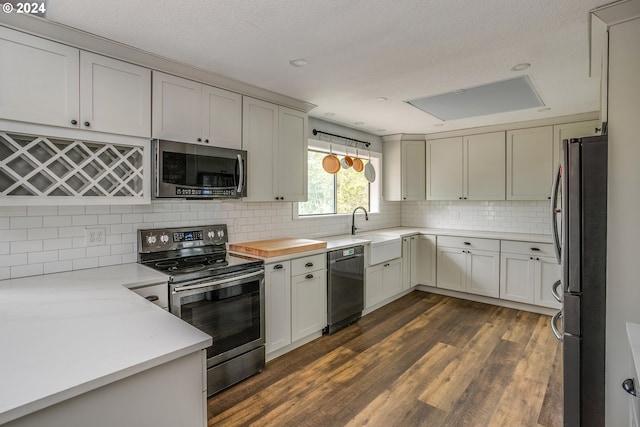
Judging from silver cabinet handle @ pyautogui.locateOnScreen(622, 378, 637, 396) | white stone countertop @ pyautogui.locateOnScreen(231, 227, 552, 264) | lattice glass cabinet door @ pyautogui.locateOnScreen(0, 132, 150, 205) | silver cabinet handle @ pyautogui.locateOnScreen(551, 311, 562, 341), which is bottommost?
silver cabinet handle @ pyautogui.locateOnScreen(551, 311, 562, 341)

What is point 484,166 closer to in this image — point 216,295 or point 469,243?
point 469,243

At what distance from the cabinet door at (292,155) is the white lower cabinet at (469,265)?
229cm

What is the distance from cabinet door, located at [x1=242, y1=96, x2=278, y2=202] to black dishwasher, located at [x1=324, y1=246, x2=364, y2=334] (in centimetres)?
90

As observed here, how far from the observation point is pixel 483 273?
14.0 ft

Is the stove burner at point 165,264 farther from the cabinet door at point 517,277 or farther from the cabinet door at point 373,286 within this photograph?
the cabinet door at point 517,277

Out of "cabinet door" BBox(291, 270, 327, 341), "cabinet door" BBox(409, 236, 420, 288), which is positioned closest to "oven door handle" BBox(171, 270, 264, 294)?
"cabinet door" BBox(291, 270, 327, 341)

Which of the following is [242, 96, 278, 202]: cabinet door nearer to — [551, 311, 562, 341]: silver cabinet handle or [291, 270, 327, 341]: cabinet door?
[291, 270, 327, 341]: cabinet door

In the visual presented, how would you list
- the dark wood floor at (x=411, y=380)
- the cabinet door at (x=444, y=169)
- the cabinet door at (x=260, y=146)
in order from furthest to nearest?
the cabinet door at (x=444, y=169), the cabinet door at (x=260, y=146), the dark wood floor at (x=411, y=380)

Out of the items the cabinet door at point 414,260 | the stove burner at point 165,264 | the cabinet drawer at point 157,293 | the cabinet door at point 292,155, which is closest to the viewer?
the cabinet drawer at point 157,293

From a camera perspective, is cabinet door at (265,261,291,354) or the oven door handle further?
cabinet door at (265,261,291,354)

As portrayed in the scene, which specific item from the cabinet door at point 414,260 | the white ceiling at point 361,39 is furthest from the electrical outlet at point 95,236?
the cabinet door at point 414,260

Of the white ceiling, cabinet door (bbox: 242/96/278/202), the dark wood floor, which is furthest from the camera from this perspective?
cabinet door (bbox: 242/96/278/202)

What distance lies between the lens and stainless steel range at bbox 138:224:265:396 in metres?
2.18

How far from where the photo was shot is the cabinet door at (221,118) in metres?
2.61
